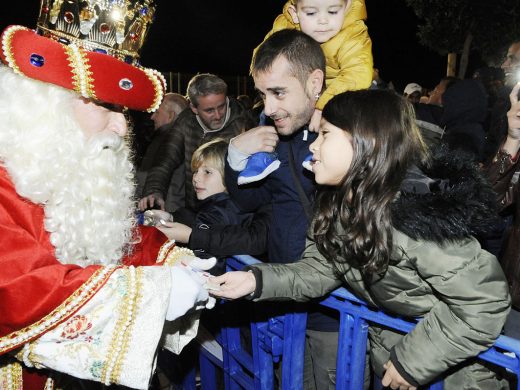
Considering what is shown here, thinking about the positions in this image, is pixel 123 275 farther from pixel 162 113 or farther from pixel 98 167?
pixel 162 113

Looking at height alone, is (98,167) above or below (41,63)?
below

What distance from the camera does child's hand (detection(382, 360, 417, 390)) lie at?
6.01ft

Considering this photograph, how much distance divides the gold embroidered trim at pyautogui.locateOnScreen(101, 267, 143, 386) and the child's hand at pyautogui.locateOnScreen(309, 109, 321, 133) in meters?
1.39

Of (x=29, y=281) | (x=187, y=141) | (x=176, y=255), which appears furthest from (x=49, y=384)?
(x=187, y=141)

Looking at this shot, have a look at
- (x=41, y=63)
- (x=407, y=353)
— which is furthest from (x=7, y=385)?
(x=407, y=353)

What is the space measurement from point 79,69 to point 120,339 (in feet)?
3.43

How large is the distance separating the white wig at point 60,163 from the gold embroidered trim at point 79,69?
0.15 meters

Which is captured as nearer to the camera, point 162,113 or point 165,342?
point 165,342

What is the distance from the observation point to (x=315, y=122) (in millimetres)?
2535

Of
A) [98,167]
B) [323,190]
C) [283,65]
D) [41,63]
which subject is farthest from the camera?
[283,65]

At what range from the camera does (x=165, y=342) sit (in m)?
2.23

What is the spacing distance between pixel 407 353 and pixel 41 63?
182 cm

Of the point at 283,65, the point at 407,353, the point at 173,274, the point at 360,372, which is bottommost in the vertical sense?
the point at 360,372

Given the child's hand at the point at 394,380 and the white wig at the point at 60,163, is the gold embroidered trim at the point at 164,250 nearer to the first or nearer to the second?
the white wig at the point at 60,163
